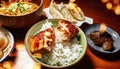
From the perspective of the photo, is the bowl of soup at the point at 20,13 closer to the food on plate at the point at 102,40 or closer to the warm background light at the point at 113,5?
the food on plate at the point at 102,40

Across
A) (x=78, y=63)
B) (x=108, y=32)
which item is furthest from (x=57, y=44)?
(x=108, y=32)

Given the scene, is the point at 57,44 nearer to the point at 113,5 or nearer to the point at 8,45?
the point at 8,45

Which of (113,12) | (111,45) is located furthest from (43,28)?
(113,12)

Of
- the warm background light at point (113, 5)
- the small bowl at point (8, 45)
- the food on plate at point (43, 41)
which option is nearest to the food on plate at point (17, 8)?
the small bowl at point (8, 45)

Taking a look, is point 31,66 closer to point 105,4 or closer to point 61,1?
point 61,1

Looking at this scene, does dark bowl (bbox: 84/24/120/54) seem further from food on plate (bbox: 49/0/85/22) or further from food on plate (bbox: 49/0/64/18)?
food on plate (bbox: 49/0/64/18)

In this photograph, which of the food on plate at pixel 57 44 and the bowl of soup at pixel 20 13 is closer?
the food on plate at pixel 57 44

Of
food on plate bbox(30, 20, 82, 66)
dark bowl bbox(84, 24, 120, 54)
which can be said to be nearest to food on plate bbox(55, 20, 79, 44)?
food on plate bbox(30, 20, 82, 66)
